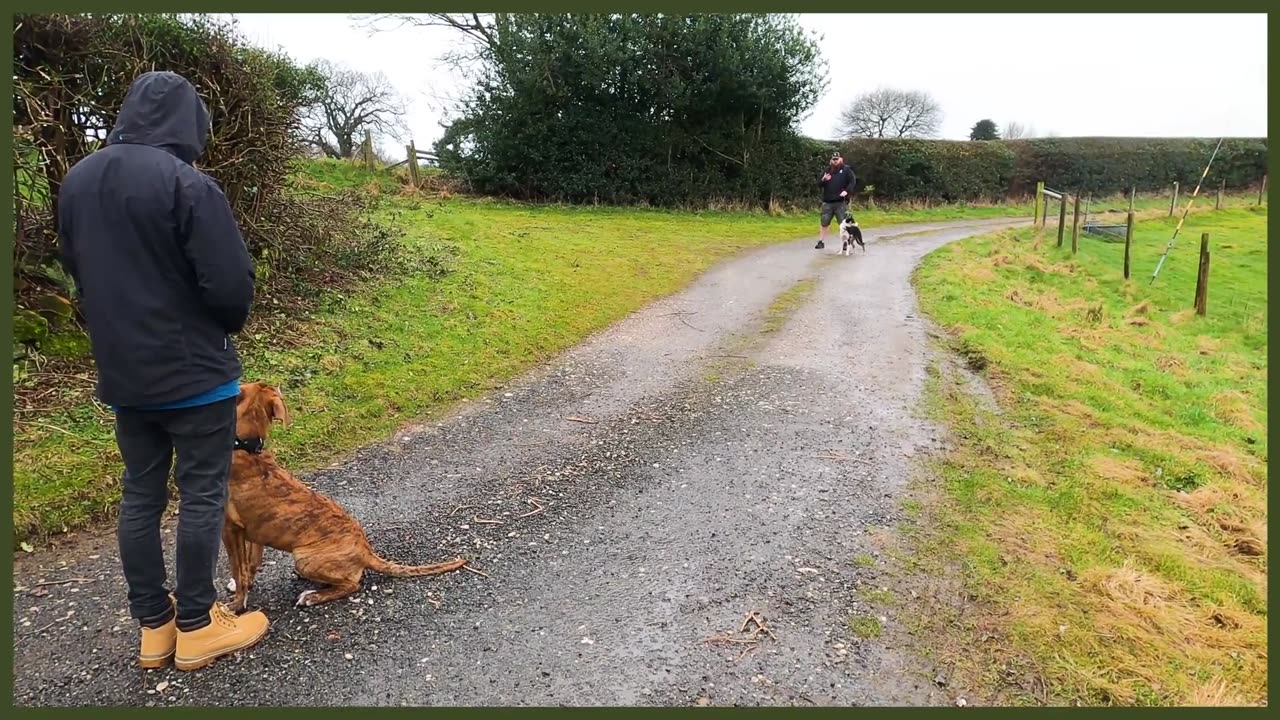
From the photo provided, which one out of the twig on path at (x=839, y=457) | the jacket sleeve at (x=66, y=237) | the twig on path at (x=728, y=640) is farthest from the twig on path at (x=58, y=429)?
the twig on path at (x=839, y=457)

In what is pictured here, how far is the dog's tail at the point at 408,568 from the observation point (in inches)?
144

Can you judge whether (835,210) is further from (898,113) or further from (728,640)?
(898,113)

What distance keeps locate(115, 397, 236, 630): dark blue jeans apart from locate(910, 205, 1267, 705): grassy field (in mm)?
3057

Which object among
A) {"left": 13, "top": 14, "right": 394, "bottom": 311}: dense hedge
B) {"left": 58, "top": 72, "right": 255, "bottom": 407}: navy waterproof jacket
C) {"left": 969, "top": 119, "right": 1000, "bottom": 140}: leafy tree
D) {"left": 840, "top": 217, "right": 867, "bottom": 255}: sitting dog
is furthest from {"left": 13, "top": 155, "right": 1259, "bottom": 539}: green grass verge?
{"left": 969, "top": 119, "right": 1000, "bottom": 140}: leafy tree

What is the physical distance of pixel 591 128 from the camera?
22.3 metres

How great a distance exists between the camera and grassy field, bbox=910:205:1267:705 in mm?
A: 3293

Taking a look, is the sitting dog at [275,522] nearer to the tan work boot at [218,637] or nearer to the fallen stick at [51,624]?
the tan work boot at [218,637]

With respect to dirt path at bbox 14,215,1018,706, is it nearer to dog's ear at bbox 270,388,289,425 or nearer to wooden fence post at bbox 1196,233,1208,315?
dog's ear at bbox 270,388,289,425

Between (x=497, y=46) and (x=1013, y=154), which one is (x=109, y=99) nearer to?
(x=497, y=46)

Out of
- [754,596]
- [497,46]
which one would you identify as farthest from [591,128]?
[754,596]

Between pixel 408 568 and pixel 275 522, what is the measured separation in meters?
0.70

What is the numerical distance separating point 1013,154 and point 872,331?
25.6 metres

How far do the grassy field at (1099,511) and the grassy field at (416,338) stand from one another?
157 inches

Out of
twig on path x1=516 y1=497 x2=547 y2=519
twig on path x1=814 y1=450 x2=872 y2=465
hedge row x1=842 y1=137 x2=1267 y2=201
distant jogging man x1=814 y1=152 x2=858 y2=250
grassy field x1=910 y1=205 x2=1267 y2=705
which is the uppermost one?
hedge row x1=842 y1=137 x2=1267 y2=201
